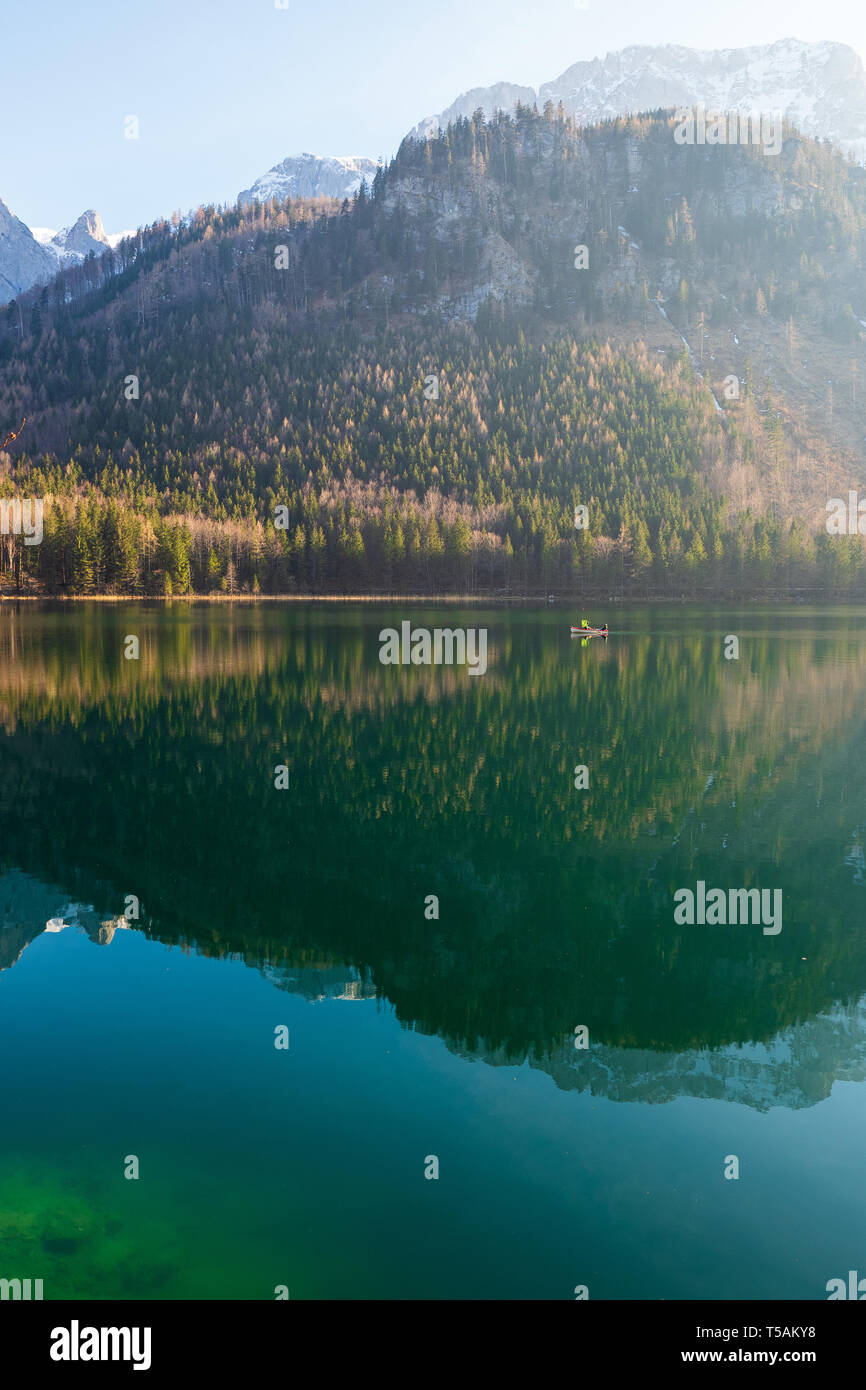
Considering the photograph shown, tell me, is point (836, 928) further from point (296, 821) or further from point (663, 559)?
point (663, 559)

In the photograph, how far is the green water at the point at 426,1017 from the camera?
28.1 ft

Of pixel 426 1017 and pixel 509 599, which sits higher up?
pixel 509 599

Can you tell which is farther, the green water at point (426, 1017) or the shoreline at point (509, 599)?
the shoreline at point (509, 599)

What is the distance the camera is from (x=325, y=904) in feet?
54.9

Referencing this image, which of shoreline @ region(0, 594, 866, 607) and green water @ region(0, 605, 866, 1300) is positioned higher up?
shoreline @ region(0, 594, 866, 607)

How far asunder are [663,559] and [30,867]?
478 feet

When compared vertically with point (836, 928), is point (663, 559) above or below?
above

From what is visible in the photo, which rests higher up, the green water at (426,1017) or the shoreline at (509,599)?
the shoreline at (509,599)

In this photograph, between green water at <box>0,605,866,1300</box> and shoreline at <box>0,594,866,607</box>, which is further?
shoreline at <box>0,594,866,607</box>

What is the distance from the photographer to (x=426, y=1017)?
42.6ft

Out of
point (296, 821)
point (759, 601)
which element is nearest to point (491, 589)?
point (759, 601)

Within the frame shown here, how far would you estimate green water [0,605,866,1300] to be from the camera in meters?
8.58

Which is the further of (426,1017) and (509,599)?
(509,599)
